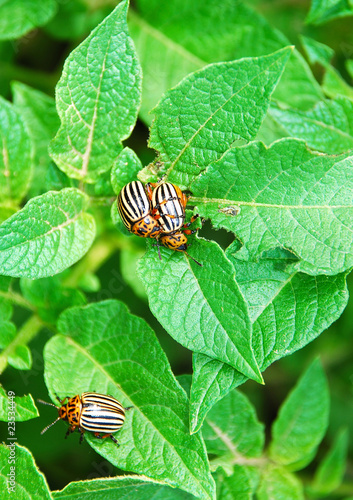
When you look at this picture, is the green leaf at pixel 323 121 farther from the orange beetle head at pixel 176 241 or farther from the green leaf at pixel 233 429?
the green leaf at pixel 233 429

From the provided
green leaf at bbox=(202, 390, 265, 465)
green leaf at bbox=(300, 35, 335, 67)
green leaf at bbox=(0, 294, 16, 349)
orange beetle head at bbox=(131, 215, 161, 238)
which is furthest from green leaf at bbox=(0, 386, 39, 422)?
green leaf at bbox=(300, 35, 335, 67)

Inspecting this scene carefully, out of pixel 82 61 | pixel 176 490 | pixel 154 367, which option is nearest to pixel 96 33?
pixel 82 61

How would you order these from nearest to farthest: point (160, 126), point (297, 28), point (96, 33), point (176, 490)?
1. point (96, 33)
2. point (160, 126)
3. point (176, 490)
4. point (297, 28)

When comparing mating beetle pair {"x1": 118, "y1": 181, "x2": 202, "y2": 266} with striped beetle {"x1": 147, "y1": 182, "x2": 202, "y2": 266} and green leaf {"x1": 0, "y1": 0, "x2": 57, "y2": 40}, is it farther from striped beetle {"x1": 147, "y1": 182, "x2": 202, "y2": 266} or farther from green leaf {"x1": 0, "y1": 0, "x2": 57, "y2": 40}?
green leaf {"x1": 0, "y1": 0, "x2": 57, "y2": 40}

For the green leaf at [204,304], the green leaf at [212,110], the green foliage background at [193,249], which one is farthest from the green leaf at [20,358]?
the green leaf at [212,110]

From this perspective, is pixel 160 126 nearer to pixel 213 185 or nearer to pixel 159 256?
pixel 213 185

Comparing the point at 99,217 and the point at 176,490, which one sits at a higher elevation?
the point at 99,217

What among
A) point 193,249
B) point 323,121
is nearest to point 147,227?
point 193,249
